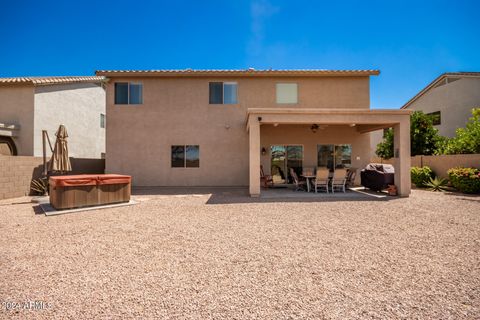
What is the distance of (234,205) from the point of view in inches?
316


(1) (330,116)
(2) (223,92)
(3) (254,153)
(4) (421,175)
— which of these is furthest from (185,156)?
(4) (421,175)

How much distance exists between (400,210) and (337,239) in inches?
154

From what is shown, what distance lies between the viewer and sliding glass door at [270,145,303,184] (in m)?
13.1

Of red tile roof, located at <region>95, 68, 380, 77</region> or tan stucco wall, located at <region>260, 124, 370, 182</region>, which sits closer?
red tile roof, located at <region>95, 68, 380, 77</region>

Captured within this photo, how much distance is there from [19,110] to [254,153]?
13.6m

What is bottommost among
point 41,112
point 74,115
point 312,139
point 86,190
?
point 86,190

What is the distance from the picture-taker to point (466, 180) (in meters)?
10.4

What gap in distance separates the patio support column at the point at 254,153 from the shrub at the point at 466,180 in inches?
364

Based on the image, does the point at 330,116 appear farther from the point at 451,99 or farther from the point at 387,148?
the point at 451,99

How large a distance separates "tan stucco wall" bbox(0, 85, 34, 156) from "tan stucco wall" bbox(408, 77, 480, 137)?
29.4m

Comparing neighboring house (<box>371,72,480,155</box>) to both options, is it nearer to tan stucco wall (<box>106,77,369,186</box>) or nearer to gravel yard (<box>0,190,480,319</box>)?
tan stucco wall (<box>106,77,369,186</box>)

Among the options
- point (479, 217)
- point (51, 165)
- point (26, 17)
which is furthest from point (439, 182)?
point (26, 17)

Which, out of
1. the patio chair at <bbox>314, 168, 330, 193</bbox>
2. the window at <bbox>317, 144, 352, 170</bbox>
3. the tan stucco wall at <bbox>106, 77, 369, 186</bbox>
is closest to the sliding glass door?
the window at <bbox>317, 144, 352, 170</bbox>

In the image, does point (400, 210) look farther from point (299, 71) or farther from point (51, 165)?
point (51, 165)
